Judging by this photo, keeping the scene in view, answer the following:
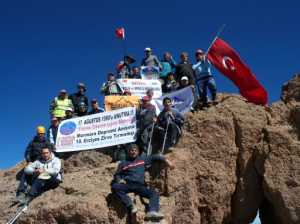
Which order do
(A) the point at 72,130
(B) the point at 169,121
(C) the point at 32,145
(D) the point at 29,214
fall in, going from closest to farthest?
(D) the point at 29,214 → (B) the point at 169,121 → (C) the point at 32,145 → (A) the point at 72,130

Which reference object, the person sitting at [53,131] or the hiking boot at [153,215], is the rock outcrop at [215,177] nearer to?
the hiking boot at [153,215]

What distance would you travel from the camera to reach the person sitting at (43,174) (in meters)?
12.2

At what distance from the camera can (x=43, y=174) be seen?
12.2m

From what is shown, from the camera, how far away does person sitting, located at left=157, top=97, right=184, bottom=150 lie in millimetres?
13047

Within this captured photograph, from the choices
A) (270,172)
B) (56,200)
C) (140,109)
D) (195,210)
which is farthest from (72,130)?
(270,172)

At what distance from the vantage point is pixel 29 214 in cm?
1189

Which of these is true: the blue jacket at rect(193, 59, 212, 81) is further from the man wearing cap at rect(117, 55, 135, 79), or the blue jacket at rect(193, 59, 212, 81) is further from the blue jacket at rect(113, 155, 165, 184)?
the blue jacket at rect(113, 155, 165, 184)

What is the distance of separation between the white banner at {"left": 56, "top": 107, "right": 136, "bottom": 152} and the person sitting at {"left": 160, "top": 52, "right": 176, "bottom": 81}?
9.71 feet

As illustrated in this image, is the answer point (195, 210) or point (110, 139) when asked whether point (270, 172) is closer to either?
point (195, 210)

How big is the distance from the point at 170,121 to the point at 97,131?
2827 millimetres

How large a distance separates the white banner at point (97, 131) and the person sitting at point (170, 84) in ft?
7.50

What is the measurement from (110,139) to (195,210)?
3.53 m

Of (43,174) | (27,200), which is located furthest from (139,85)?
(27,200)

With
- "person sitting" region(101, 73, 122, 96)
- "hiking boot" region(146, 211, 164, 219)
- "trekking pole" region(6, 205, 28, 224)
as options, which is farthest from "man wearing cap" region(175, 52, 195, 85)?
"trekking pole" region(6, 205, 28, 224)
